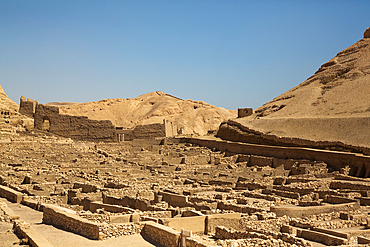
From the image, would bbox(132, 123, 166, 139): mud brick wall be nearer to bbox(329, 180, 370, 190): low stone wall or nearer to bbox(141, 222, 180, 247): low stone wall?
bbox(329, 180, 370, 190): low stone wall

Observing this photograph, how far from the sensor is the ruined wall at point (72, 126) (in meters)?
35.8

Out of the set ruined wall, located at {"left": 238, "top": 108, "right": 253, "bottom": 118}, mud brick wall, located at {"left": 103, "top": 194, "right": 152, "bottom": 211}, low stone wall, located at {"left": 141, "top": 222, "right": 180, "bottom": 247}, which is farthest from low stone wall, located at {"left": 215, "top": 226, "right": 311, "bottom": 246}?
ruined wall, located at {"left": 238, "top": 108, "right": 253, "bottom": 118}

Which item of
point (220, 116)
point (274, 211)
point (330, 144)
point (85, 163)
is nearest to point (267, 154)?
point (330, 144)

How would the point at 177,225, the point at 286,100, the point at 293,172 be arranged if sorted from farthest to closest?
the point at 286,100
the point at 293,172
the point at 177,225

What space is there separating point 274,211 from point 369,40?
154 feet

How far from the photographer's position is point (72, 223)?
922cm

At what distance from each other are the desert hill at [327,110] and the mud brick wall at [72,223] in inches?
762

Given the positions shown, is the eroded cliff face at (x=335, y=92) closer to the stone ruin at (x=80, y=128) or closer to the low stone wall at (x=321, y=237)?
the stone ruin at (x=80, y=128)

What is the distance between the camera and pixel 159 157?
1126 inches

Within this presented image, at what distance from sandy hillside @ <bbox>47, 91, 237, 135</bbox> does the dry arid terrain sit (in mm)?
23446

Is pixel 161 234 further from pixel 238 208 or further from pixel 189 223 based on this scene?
pixel 238 208

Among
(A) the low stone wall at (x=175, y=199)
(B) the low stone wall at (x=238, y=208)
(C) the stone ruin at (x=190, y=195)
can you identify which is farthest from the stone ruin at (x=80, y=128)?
(B) the low stone wall at (x=238, y=208)

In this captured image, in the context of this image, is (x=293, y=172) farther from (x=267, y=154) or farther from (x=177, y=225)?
(x=177, y=225)

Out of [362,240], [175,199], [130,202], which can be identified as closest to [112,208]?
[130,202]
